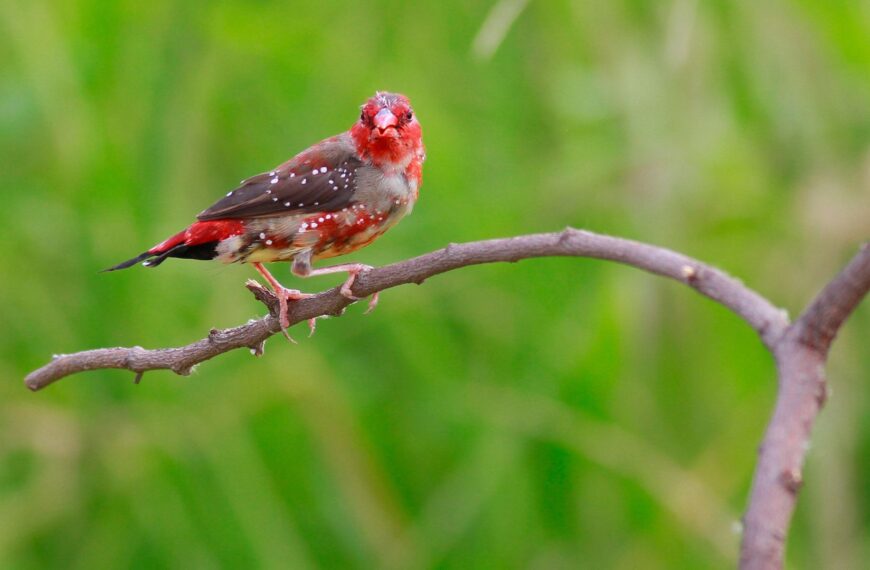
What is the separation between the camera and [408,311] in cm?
340

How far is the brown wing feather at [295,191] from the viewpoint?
2.36m

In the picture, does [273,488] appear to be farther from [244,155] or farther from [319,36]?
[319,36]

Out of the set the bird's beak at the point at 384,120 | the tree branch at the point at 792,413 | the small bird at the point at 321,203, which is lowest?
the tree branch at the point at 792,413

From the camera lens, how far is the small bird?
237 cm

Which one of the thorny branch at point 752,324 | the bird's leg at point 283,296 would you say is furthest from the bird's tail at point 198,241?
the thorny branch at point 752,324

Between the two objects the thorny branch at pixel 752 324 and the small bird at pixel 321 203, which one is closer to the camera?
the thorny branch at pixel 752 324

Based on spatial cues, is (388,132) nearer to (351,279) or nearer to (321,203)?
(321,203)

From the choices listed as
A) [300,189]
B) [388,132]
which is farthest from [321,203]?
[388,132]

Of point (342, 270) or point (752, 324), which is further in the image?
point (342, 270)

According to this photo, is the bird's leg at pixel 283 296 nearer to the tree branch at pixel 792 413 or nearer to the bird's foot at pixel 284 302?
the bird's foot at pixel 284 302

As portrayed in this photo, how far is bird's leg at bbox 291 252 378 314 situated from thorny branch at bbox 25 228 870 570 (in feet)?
0.09

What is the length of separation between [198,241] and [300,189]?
217 mm

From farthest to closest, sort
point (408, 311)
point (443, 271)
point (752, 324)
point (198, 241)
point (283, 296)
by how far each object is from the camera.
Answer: point (408, 311), point (198, 241), point (283, 296), point (752, 324), point (443, 271)

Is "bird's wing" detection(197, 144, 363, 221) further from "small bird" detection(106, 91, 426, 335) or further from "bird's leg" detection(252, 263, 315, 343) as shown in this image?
"bird's leg" detection(252, 263, 315, 343)
